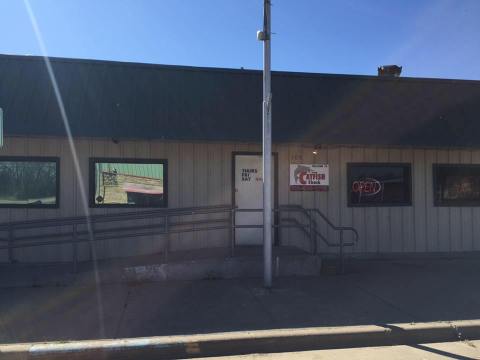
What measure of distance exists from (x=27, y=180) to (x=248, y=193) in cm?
440

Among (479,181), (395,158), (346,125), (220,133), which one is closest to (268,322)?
(220,133)

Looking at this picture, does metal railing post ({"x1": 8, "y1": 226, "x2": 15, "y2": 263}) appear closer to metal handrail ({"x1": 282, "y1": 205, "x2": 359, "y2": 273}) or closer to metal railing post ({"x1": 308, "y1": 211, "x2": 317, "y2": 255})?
metal handrail ({"x1": 282, "y1": 205, "x2": 359, "y2": 273})

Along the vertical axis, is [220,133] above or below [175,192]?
above

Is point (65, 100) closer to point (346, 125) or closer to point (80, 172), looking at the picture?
point (80, 172)

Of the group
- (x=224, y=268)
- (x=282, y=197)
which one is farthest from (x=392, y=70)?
(x=224, y=268)

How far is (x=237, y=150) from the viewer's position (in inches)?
360

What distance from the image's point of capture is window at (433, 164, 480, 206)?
991 cm

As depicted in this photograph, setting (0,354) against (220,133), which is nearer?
(0,354)

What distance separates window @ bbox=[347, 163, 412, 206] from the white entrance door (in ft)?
6.13

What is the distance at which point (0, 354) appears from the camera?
4473 mm

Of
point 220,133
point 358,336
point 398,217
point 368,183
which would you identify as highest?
point 220,133

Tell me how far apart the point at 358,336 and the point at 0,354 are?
154 inches

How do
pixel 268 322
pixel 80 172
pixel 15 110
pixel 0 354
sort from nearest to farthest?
1. pixel 0 354
2. pixel 268 322
3. pixel 15 110
4. pixel 80 172

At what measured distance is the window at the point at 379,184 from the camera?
9.62m
